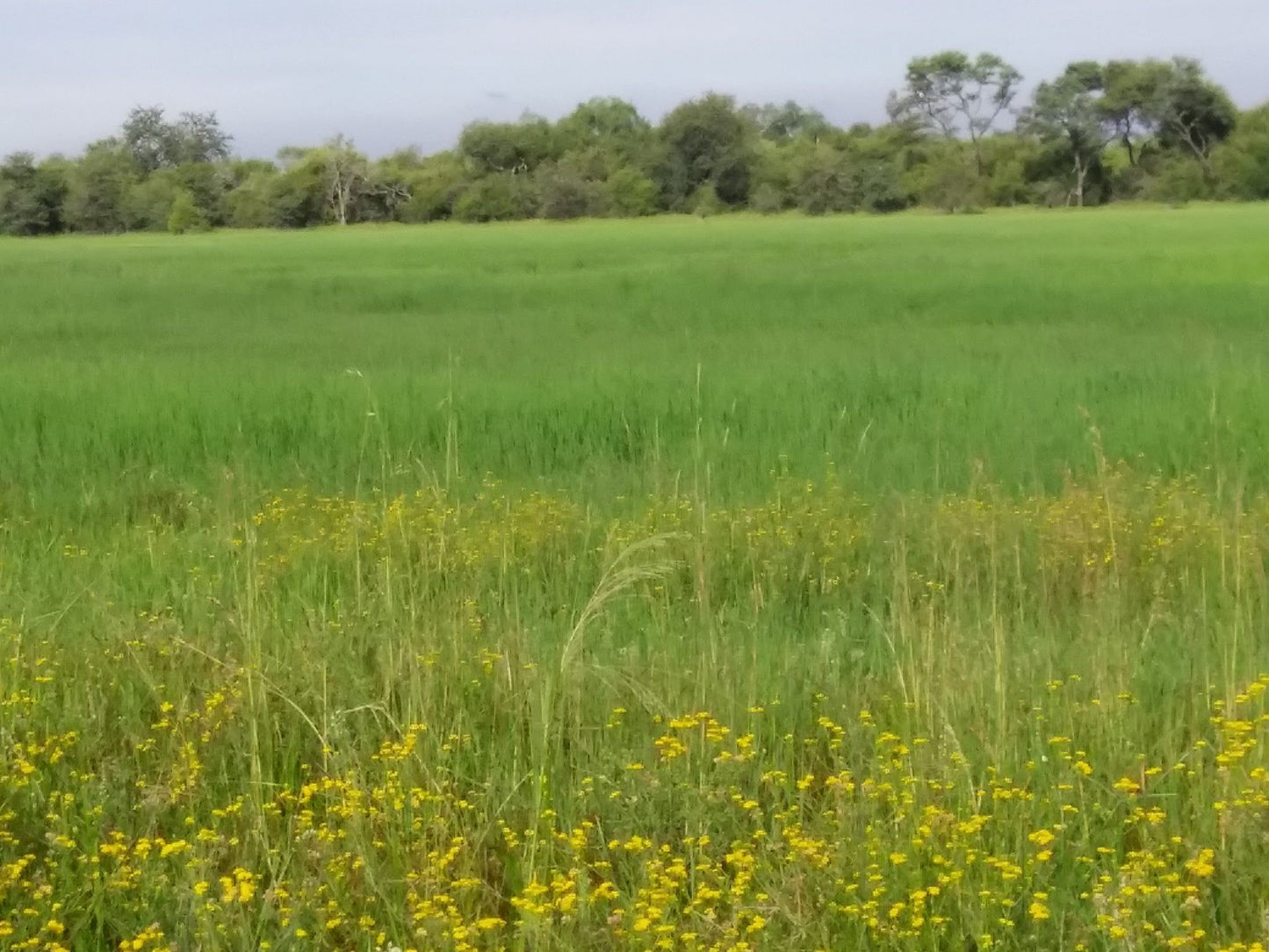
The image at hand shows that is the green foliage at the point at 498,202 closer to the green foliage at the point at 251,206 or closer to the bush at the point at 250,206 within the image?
the green foliage at the point at 251,206

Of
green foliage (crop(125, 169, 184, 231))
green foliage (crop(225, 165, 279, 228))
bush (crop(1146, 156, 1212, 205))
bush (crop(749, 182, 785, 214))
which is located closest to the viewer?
bush (crop(1146, 156, 1212, 205))

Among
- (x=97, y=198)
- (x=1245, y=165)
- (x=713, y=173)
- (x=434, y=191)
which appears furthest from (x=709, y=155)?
(x=97, y=198)

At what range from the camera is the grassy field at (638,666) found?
2951mm

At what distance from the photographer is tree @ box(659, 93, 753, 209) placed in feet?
243

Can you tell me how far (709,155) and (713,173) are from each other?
112 cm

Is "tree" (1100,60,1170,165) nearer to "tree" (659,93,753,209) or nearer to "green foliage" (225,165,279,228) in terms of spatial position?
"tree" (659,93,753,209)

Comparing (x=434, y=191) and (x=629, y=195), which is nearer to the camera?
(x=629, y=195)

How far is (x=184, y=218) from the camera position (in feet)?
224

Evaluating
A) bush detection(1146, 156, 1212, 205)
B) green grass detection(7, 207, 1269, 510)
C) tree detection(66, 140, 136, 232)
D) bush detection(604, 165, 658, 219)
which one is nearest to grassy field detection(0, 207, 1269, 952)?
green grass detection(7, 207, 1269, 510)

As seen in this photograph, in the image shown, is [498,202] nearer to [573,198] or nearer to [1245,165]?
[573,198]

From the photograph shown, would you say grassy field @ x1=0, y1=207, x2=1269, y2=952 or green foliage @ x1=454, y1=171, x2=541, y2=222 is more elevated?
green foliage @ x1=454, y1=171, x2=541, y2=222

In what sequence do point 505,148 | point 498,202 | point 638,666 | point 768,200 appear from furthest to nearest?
point 505,148 < point 498,202 < point 768,200 < point 638,666

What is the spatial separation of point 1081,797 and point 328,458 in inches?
204

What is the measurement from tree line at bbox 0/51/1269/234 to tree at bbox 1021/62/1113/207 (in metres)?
0.10
